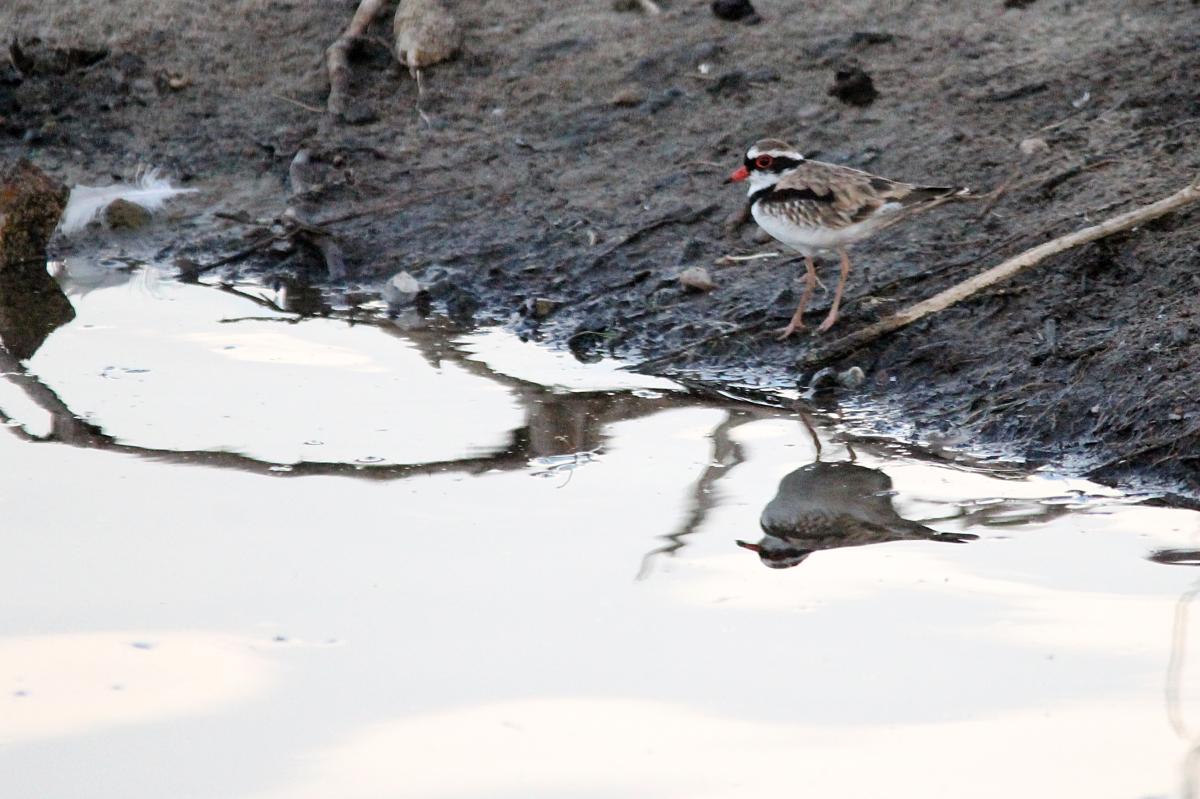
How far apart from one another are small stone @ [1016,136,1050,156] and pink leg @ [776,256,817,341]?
1.23m

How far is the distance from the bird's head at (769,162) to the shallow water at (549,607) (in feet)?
3.92

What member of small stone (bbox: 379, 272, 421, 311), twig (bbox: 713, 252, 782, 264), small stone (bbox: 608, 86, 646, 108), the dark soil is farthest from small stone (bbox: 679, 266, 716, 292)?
small stone (bbox: 608, 86, 646, 108)

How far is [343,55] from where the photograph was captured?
31.7ft

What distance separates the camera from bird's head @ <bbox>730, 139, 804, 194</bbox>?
700cm

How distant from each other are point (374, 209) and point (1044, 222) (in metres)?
3.42

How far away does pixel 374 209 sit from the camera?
859 centimetres


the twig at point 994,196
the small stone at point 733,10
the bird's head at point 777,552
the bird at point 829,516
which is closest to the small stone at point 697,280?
the twig at point 994,196

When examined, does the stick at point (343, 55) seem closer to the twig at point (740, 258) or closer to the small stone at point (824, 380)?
the twig at point (740, 258)

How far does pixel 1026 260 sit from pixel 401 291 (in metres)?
2.96

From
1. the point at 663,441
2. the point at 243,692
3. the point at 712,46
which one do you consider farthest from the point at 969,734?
the point at 712,46

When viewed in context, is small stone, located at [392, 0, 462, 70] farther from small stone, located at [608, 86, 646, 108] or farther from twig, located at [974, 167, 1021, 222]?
twig, located at [974, 167, 1021, 222]

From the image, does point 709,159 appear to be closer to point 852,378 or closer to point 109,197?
point 852,378

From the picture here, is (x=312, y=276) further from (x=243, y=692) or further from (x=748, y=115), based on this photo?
(x=243, y=692)

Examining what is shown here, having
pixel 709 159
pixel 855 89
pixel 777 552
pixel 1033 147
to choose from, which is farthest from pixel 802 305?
pixel 777 552
